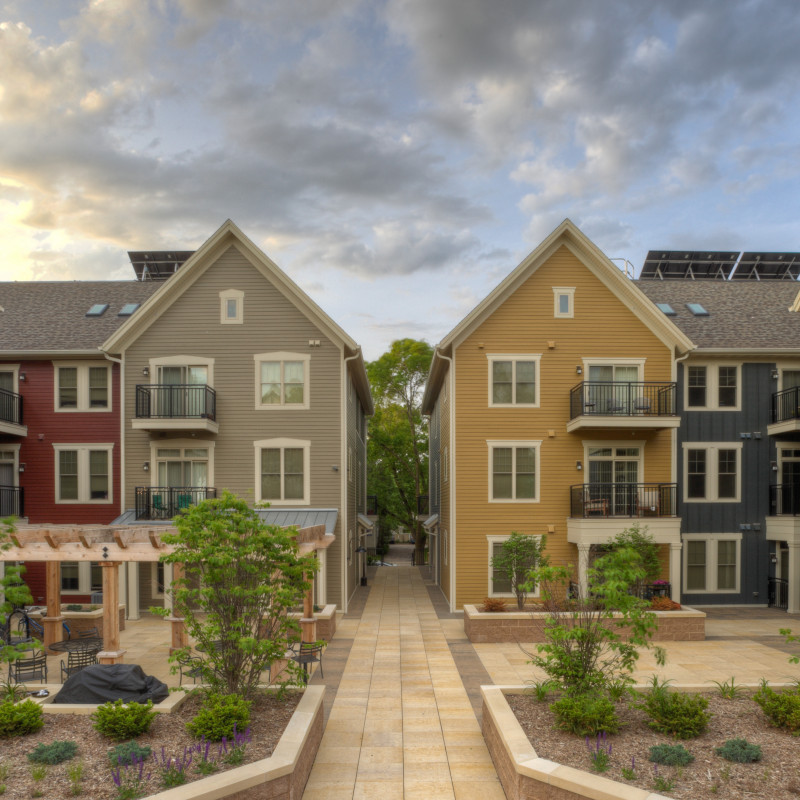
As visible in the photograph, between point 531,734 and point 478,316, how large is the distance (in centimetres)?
1370

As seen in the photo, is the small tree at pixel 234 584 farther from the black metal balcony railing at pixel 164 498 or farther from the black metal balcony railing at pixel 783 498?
the black metal balcony railing at pixel 783 498

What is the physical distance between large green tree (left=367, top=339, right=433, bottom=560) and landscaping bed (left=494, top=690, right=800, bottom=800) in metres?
28.6

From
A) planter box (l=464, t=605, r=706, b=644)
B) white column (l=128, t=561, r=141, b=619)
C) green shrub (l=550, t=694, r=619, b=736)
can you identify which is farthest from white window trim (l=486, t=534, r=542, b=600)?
green shrub (l=550, t=694, r=619, b=736)

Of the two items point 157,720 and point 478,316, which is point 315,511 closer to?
point 478,316

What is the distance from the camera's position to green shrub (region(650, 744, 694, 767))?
23.1ft

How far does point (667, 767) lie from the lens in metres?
7.03

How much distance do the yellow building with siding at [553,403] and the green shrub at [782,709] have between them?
11.0 metres

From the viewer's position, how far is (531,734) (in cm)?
783

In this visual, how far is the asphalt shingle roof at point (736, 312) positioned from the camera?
68.7 feet

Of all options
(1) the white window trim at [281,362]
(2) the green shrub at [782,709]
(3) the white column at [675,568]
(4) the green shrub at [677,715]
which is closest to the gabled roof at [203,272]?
(1) the white window trim at [281,362]

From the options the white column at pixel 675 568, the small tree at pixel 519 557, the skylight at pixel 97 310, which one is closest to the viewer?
the small tree at pixel 519 557

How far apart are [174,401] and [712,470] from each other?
56.9ft

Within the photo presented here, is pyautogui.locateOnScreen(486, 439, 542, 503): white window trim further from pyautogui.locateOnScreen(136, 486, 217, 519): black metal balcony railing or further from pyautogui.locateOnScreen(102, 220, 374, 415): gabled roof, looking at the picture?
pyautogui.locateOnScreen(136, 486, 217, 519): black metal balcony railing

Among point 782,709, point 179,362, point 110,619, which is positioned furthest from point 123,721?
point 179,362
